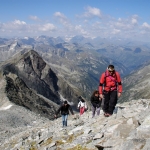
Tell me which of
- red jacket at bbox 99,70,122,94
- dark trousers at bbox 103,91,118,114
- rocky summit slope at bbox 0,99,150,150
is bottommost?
rocky summit slope at bbox 0,99,150,150

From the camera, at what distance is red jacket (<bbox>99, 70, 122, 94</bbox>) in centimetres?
1798

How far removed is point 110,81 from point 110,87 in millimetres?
454

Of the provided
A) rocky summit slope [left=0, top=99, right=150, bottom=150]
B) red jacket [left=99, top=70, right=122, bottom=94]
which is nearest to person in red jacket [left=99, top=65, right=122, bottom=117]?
red jacket [left=99, top=70, right=122, bottom=94]

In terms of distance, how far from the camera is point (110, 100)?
18.7m

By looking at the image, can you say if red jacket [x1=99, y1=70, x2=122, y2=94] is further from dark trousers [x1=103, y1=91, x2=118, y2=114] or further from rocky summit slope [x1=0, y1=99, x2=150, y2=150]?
rocky summit slope [x1=0, y1=99, x2=150, y2=150]

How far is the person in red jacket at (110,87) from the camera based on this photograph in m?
17.9

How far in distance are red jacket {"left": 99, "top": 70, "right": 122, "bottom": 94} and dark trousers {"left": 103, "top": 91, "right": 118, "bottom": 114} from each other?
0.40 meters

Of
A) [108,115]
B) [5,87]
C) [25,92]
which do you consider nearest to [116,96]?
[108,115]

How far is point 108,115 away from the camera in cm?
1936

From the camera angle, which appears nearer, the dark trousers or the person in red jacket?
the person in red jacket

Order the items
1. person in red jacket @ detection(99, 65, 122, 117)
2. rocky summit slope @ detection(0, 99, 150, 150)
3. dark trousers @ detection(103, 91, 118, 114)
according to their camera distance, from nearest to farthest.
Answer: rocky summit slope @ detection(0, 99, 150, 150) < person in red jacket @ detection(99, 65, 122, 117) < dark trousers @ detection(103, 91, 118, 114)

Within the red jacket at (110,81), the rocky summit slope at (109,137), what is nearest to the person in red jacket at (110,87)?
the red jacket at (110,81)

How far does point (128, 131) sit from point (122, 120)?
214 cm

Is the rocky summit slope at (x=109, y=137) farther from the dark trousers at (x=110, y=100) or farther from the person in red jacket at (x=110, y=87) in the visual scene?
the person in red jacket at (x=110, y=87)
